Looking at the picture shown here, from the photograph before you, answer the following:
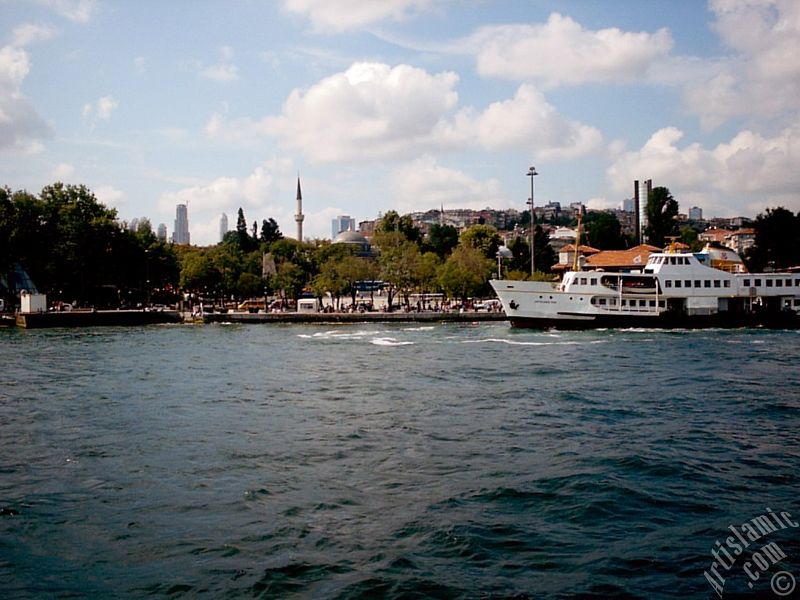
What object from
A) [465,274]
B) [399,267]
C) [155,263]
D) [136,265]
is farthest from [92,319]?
[465,274]

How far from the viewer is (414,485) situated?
41.6ft

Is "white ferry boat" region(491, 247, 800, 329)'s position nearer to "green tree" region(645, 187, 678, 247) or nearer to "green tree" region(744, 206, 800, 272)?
"green tree" region(744, 206, 800, 272)

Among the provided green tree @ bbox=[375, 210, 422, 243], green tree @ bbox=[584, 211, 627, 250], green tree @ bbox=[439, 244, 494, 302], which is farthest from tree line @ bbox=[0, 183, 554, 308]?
green tree @ bbox=[584, 211, 627, 250]

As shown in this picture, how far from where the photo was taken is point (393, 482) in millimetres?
12891

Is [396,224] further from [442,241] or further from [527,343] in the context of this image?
[527,343]

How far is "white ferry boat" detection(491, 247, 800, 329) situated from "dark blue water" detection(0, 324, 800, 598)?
23162 millimetres

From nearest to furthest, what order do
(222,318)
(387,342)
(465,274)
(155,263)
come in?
(387,342) < (222,318) < (465,274) < (155,263)

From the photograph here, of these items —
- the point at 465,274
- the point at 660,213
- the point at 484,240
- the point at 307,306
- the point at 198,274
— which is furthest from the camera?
the point at 660,213

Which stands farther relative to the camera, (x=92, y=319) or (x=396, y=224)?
(x=396, y=224)

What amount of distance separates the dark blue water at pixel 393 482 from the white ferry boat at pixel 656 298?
23162 millimetres

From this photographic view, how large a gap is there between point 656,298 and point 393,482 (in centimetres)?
4169

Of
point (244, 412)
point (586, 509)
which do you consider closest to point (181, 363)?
point (244, 412)

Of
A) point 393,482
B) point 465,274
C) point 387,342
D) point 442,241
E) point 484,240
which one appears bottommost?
point 393,482

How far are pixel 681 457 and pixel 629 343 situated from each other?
1021 inches
